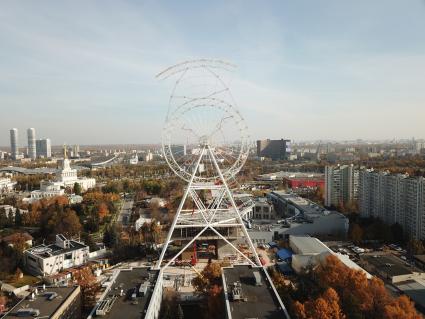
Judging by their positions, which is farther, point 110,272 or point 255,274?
point 110,272

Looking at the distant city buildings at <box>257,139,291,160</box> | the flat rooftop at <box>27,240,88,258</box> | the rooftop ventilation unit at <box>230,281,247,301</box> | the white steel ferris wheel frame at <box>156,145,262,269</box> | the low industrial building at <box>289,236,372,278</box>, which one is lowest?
the flat rooftop at <box>27,240,88,258</box>

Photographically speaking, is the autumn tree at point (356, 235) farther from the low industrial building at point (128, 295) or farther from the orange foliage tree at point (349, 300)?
the low industrial building at point (128, 295)

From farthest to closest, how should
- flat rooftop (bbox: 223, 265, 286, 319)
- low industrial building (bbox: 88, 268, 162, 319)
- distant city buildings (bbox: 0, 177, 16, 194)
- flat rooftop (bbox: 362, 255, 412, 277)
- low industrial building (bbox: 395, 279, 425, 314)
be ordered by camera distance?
distant city buildings (bbox: 0, 177, 16, 194), flat rooftop (bbox: 362, 255, 412, 277), low industrial building (bbox: 395, 279, 425, 314), low industrial building (bbox: 88, 268, 162, 319), flat rooftop (bbox: 223, 265, 286, 319)

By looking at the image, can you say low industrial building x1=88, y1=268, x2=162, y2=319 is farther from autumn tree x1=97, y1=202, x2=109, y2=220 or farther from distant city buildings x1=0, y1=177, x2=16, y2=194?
distant city buildings x1=0, y1=177, x2=16, y2=194

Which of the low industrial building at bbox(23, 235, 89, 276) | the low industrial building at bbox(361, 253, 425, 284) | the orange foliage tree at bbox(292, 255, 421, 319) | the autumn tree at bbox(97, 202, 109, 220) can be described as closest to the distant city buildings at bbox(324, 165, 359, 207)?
the low industrial building at bbox(361, 253, 425, 284)

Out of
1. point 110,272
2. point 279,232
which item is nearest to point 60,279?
point 110,272

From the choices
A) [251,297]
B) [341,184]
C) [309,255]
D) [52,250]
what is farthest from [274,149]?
[251,297]

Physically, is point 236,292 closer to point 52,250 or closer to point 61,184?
point 52,250

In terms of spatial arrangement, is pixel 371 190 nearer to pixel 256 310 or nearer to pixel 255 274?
pixel 255 274
